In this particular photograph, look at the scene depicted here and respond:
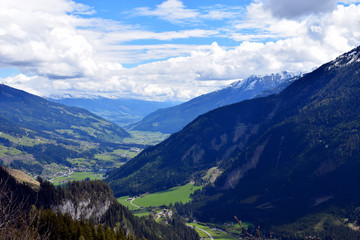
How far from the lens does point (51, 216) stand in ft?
349

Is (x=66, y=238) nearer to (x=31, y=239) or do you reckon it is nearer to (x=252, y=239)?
(x=31, y=239)

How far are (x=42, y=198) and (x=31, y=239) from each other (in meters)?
163

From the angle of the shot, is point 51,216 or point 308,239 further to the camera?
point 51,216

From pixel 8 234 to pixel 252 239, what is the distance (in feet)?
114

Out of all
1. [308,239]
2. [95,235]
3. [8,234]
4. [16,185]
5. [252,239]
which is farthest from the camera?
[16,185]

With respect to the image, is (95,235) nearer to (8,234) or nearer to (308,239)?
(8,234)

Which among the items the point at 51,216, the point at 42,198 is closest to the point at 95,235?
the point at 51,216

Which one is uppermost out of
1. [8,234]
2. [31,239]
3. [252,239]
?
[252,239]

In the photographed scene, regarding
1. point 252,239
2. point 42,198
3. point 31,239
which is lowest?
point 42,198

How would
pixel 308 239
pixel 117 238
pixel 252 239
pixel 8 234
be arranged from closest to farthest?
pixel 308 239 → pixel 252 239 → pixel 8 234 → pixel 117 238

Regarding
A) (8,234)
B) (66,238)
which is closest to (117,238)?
(66,238)

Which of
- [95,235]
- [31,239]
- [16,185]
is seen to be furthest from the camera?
[16,185]

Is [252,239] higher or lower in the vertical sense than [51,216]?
higher

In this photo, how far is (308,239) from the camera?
56.4 ft
